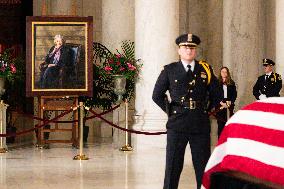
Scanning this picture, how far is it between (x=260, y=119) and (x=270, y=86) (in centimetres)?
991

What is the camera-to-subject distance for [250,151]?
198 inches

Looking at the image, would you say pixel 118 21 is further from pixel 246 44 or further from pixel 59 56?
pixel 246 44

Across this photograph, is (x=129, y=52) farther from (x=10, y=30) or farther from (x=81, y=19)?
(x=10, y=30)

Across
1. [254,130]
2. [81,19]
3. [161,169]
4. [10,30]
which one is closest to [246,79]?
[81,19]

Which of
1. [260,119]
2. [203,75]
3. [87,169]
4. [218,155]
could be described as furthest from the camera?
[87,169]

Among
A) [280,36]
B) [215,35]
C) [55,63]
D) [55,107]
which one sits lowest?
[55,107]

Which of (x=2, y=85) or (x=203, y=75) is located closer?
(x=203, y=75)

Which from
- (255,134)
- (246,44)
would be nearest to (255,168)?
(255,134)

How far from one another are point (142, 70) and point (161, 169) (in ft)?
13.6

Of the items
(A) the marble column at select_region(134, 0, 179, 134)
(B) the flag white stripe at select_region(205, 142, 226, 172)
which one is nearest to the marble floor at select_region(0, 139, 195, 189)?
(A) the marble column at select_region(134, 0, 179, 134)

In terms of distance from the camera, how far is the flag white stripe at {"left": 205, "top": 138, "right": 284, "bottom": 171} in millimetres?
4801

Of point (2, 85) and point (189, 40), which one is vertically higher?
point (189, 40)

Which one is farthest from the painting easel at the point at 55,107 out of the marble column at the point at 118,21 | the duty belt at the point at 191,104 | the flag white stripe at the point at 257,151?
the flag white stripe at the point at 257,151

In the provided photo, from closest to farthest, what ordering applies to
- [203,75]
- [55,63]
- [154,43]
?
[203,75] → [154,43] → [55,63]
